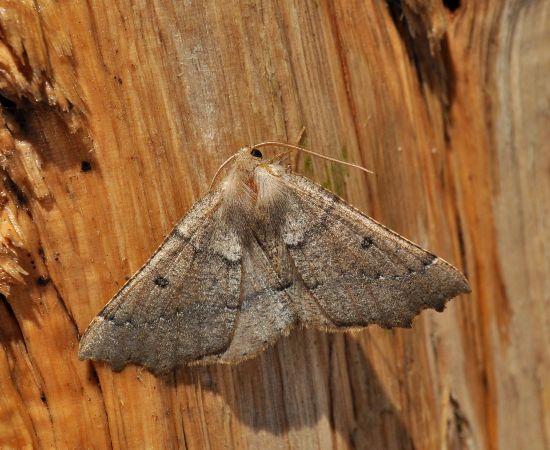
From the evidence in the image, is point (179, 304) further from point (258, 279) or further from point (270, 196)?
point (270, 196)

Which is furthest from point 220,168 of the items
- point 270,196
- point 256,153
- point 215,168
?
point 270,196

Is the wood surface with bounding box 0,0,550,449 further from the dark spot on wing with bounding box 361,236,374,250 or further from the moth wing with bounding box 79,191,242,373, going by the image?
the dark spot on wing with bounding box 361,236,374,250

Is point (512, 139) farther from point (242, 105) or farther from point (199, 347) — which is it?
point (199, 347)

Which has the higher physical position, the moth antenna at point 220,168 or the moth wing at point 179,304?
the moth antenna at point 220,168

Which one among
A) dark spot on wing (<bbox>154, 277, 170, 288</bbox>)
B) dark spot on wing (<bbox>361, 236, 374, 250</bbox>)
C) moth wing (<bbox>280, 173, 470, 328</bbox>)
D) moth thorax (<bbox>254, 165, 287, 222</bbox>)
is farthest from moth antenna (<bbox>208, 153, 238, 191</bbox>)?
dark spot on wing (<bbox>361, 236, 374, 250</bbox>)

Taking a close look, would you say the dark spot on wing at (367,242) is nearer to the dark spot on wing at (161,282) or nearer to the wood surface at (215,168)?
the wood surface at (215,168)

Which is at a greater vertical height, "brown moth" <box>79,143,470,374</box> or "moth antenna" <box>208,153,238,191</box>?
"moth antenna" <box>208,153,238,191</box>

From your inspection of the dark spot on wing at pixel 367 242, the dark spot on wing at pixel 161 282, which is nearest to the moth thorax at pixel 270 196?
the dark spot on wing at pixel 367 242
